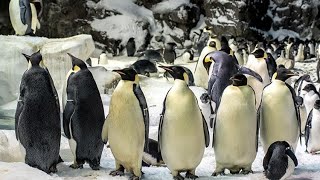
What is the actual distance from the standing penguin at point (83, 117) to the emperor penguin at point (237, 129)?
1.00 meters

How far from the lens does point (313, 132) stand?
19.9ft

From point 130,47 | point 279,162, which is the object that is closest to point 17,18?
point 279,162

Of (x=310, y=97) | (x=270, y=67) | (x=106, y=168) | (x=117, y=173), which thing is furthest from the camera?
(x=310, y=97)

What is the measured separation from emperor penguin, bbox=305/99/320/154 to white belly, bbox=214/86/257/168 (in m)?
1.67

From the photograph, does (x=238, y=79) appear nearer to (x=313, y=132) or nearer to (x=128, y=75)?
(x=128, y=75)

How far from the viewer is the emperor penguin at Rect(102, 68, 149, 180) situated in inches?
169

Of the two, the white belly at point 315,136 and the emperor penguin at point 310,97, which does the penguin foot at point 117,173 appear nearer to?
the white belly at point 315,136

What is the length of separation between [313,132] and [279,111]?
144cm

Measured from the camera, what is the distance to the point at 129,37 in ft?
62.8

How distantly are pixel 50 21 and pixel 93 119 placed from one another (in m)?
15.0

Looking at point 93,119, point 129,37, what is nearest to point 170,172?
point 93,119

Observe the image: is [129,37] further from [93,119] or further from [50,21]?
[93,119]

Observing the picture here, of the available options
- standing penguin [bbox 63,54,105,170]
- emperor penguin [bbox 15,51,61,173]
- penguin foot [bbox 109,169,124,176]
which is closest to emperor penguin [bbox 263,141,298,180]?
penguin foot [bbox 109,169,124,176]

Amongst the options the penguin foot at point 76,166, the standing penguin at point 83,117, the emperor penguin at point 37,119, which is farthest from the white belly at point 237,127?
the emperor penguin at point 37,119
